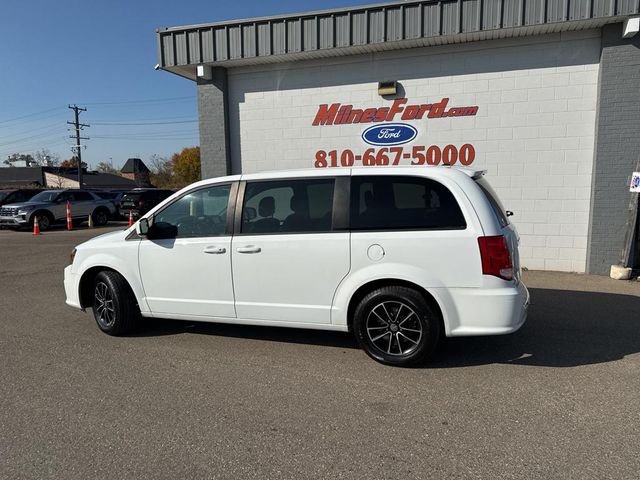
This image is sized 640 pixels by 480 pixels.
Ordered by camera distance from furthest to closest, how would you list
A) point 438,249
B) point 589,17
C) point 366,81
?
point 366,81, point 589,17, point 438,249

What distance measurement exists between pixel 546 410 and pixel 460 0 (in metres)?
6.88

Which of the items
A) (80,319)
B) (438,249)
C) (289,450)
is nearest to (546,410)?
(438,249)

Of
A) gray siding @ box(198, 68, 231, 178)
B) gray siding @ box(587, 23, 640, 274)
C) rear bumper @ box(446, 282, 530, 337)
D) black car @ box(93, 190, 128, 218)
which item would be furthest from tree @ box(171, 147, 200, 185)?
rear bumper @ box(446, 282, 530, 337)

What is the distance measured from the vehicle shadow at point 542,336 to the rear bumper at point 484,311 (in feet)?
1.53

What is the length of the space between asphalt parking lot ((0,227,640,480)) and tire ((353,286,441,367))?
0.55ft

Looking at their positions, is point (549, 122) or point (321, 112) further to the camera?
point (321, 112)

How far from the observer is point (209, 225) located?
4734mm

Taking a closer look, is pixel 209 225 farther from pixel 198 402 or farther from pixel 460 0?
pixel 460 0

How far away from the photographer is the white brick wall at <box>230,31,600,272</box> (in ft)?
26.3

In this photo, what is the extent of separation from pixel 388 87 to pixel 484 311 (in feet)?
20.0

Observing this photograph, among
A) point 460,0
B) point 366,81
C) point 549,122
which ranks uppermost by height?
point 460,0

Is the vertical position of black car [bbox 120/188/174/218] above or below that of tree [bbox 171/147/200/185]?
below

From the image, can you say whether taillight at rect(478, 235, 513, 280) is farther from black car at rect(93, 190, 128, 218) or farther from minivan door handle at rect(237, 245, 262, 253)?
black car at rect(93, 190, 128, 218)

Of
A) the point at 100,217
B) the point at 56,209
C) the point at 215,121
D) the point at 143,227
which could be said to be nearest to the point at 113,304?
the point at 143,227
